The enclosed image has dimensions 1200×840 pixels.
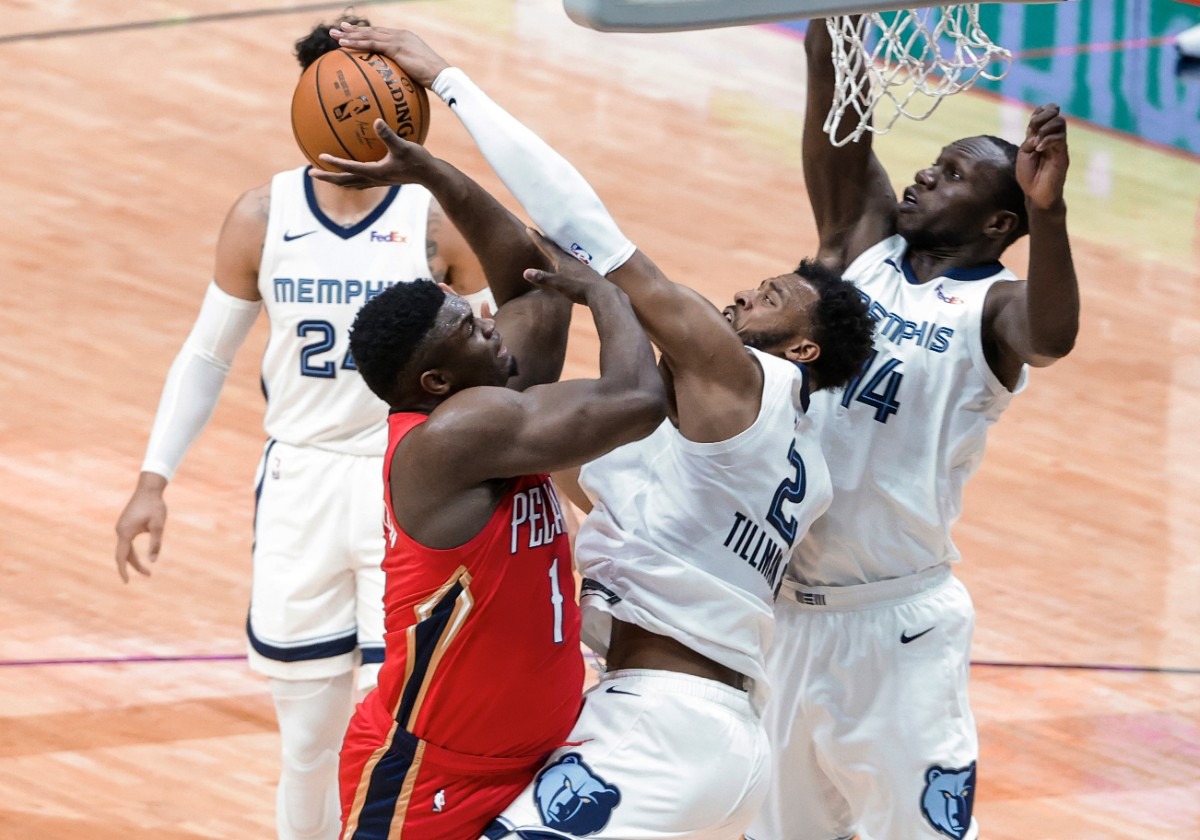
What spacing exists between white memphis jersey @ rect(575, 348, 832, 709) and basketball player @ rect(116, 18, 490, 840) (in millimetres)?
1398

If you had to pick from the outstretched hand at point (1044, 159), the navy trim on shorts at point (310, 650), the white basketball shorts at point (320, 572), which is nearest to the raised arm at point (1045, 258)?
the outstretched hand at point (1044, 159)

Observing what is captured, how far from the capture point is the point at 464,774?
3707 mm

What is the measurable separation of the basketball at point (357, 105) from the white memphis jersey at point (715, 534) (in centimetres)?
92

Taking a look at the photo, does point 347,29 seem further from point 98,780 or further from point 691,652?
point 98,780

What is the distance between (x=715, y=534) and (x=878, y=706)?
886mm

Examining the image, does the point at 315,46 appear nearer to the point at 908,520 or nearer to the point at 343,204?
the point at 343,204

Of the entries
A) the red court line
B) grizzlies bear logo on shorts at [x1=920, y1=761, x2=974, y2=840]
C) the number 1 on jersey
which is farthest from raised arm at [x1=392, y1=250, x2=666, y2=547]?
the red court line

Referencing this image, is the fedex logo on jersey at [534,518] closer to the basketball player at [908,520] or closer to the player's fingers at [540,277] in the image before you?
the player's fingers at [540,277]

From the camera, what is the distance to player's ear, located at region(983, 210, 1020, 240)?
4.45 meters

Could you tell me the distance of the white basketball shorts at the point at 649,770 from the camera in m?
3.67

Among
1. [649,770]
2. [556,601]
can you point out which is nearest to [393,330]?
[556,601]

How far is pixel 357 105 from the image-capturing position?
3990mm

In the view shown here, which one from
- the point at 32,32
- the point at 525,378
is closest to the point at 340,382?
the point at 525,378

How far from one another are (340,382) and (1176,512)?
175 inches
